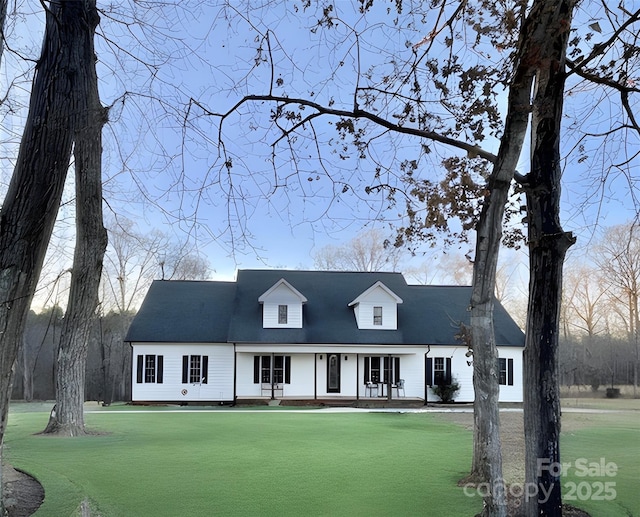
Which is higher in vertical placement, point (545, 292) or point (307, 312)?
point (307, 312)

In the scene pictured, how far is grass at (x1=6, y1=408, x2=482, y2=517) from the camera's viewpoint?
7.95 meters

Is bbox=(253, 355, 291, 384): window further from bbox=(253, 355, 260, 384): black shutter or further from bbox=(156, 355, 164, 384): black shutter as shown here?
bbox=(156, 355, 164, 384): black shutter

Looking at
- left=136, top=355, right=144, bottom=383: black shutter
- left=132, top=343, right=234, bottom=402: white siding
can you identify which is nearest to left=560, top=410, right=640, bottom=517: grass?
left=132, top=343, right=234, bottom=402: white siding

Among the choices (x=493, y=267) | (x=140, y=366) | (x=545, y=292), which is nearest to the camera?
(x=545, y=292)

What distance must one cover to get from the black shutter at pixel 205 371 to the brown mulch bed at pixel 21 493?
64.9ft

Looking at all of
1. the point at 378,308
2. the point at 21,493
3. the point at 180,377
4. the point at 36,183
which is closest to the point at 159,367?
the point at 180,377

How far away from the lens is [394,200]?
7734 mm

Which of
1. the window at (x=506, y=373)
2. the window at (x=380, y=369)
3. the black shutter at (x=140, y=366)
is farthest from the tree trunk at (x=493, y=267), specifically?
the window at (x=506, y=373)

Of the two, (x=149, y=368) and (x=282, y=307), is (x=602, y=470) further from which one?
(x=149, y=368)

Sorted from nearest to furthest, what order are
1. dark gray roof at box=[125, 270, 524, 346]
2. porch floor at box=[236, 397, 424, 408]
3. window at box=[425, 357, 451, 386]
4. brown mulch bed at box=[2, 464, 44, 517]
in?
1. brown mulch bed at box=[2, 464, 44, 517]
2. porch floor at box=[236, 397, 424, 408]
3. dark gray roof at box=[125, 270, 524, 346]
4. window at box=[425, 357, 451, 386]

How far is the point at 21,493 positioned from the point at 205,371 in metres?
21.3

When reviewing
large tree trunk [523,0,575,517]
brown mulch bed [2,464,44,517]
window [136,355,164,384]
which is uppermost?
large tree trunk [523,0,575,517]

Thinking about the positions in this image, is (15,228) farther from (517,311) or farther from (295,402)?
(517,311)

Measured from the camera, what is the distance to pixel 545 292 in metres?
7.42
